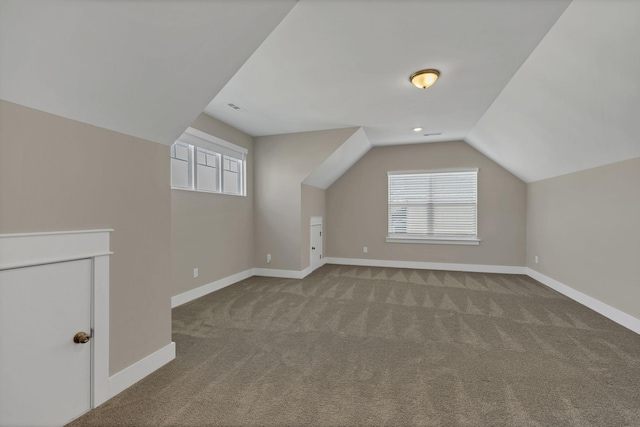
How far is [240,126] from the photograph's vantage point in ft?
14.4

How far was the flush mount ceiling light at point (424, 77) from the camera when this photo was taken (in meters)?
2.61

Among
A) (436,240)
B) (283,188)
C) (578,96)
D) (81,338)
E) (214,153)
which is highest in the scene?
(578,96)

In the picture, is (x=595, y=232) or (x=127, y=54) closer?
(x=127, y=54)

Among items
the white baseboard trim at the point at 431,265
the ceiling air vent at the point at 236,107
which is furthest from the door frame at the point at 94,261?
the white baseboard trim at the point at 431,265

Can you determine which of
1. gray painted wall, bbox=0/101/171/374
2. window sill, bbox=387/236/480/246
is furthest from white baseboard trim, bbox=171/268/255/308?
window sill, bbox=387/236/480/246

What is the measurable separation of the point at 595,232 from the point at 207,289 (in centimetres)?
508

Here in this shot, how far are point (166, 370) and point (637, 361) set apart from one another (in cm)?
369

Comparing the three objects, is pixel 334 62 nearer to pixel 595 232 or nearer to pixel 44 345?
pixel 44 345

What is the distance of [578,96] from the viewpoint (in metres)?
2.47

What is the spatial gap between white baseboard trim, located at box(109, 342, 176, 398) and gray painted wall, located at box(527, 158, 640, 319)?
439cm

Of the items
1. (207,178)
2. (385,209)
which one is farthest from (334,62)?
(385,209)

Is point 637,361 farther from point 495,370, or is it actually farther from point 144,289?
point 144,289

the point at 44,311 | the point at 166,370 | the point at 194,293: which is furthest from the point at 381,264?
the point at 44,311

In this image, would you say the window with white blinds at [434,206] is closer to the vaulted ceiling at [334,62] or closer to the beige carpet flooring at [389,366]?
the vaulted ceiling at [334,62]
